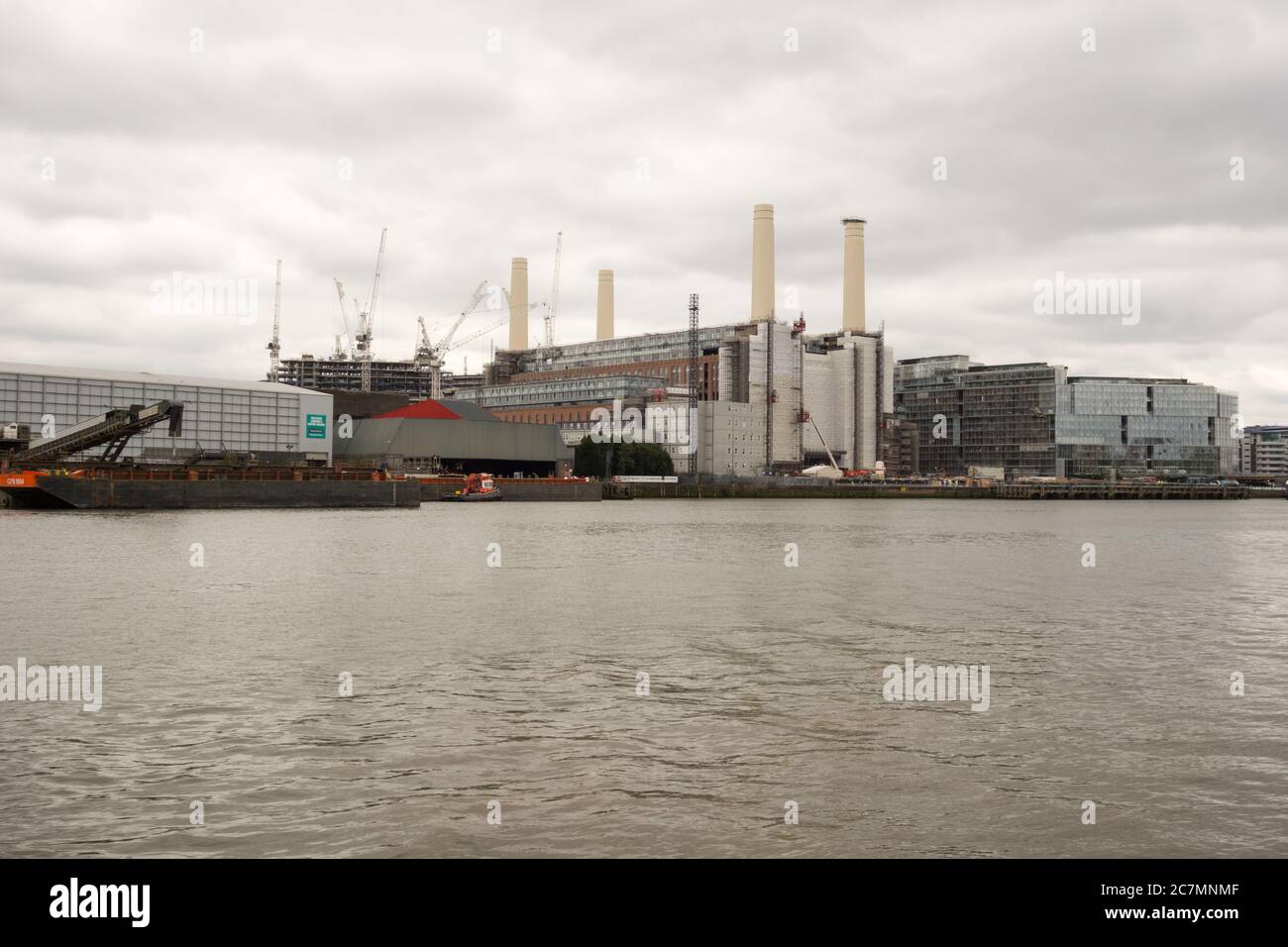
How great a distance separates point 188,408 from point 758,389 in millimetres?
94971

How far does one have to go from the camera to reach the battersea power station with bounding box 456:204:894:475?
174000mm

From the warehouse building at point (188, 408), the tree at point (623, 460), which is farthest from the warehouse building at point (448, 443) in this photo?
the tree at point (623, 460)

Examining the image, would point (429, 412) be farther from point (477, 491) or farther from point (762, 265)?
point (762, 265)

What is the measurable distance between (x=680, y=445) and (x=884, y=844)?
161 metres

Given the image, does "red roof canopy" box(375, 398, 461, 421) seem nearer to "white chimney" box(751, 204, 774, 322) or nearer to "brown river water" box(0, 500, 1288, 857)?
"white chimney" box(751, 204, 774, 322)

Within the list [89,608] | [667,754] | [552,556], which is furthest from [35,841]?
[552,556]

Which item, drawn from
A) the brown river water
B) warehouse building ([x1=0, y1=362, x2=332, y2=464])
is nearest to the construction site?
warehouse building ([x1=0, y1=362, x2=332, y2=464])

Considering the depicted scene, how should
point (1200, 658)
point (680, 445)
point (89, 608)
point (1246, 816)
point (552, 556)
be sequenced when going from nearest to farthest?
1. point (1246, 816)
2. point (1200, 658)
3. point (89, 608)
4. point (552, 556)
5. point (680, 445)

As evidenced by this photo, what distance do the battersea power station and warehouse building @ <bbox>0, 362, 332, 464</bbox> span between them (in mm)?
59386

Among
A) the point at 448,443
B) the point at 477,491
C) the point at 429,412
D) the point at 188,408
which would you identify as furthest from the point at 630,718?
the point at 429,412

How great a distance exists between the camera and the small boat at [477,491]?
4326 inches

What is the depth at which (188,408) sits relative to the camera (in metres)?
109

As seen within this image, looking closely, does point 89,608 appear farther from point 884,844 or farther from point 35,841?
point 884,844
